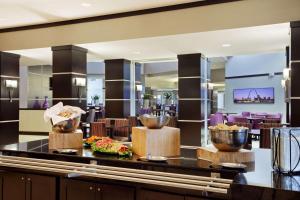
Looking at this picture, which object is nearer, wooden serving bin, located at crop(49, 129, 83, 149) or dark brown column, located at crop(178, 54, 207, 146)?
wooden serving bin, located at crop(49, 129, 83, 149)

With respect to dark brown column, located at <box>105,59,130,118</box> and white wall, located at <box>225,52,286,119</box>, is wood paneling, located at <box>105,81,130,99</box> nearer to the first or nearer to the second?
dark brown column, located at <box>105,59,130,118</box>

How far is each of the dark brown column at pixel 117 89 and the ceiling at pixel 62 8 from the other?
109 inches

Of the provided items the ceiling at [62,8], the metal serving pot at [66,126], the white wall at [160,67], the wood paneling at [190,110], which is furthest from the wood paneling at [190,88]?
the white wall at [160,67]

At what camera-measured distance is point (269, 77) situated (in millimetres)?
13594

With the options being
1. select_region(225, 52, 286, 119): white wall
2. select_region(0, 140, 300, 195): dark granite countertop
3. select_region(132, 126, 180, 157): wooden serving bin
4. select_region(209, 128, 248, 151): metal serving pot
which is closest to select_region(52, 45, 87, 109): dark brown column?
select_region(0, 140, 300, 195): dark granite countertop

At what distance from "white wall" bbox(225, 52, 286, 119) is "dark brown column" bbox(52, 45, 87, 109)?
9.19 meters

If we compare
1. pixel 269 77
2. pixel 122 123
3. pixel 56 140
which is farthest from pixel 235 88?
pixel 56 140

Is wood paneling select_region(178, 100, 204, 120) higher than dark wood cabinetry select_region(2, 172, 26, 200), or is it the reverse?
wood paneling select_region(178, 100, 204, 120)

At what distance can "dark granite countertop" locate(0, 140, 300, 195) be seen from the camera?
168 centimetres

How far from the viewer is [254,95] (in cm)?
1409

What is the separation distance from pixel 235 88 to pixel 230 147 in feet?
43.8

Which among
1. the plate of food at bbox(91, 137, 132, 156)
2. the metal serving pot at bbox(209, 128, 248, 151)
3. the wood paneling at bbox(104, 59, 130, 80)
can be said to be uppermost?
the wood paneling at bbox(104, 59, 130, 80)

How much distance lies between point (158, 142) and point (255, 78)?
12824 millimetres

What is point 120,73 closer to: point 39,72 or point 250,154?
point 39,72
